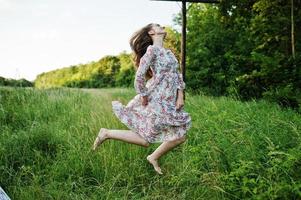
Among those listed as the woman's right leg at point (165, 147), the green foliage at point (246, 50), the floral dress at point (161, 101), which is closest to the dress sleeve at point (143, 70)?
the floral dress at point (161, 101)

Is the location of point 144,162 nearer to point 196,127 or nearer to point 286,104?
point 196,127

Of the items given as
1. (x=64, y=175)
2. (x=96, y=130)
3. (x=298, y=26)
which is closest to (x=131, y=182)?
(x=64, y=175)

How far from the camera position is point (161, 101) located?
15.6 ft

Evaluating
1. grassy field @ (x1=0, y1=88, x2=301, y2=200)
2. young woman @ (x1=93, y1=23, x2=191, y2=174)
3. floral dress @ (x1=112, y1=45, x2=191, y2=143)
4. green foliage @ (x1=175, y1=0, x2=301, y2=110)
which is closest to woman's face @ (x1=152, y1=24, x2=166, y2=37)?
young woman @ (x1=93, y1=23, x2=191, y2=174)

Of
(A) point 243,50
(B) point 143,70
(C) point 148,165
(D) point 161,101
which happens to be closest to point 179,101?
(D) point 161,101

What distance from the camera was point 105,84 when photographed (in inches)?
853

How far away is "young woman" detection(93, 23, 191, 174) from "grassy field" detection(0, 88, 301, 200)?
1.04ft

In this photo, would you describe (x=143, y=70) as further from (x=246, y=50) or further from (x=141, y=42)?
(x=246, y=50)

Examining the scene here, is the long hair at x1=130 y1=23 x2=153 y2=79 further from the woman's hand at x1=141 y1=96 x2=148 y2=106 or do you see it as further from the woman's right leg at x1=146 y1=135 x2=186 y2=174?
the woman's right leg at x1=146 y1=135 x2=186 y2=174

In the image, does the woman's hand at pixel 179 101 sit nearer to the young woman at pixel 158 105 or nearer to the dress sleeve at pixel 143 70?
the young woman at pixel 158 105

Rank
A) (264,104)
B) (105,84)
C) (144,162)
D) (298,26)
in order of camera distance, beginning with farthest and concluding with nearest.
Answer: (105,84) → (298,26) → (264,104) → (144,162)

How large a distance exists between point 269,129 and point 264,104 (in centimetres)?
340

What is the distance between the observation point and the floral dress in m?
4.75

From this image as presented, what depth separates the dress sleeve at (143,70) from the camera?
4672 millimetres
